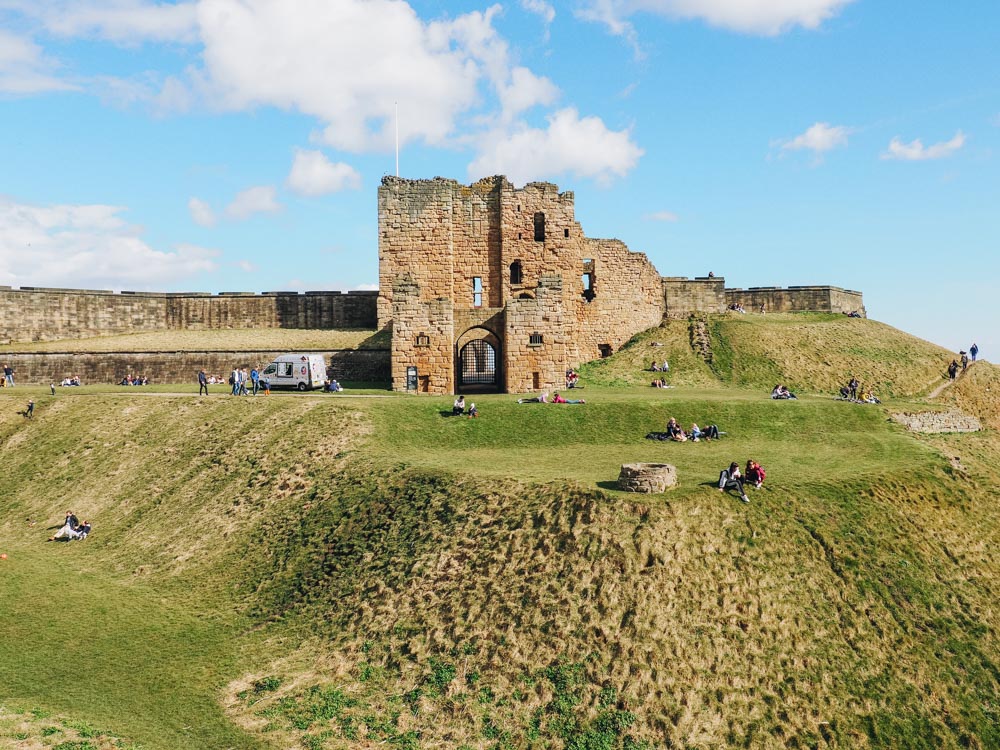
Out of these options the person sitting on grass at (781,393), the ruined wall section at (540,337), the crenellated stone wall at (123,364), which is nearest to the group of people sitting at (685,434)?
the person sitting on grass at (781,393)

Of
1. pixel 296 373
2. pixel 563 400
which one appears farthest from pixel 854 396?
pixel 296 373

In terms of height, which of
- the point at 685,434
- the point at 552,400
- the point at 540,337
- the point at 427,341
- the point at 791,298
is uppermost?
the point at 791,298

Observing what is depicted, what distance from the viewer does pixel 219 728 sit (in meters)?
15.4


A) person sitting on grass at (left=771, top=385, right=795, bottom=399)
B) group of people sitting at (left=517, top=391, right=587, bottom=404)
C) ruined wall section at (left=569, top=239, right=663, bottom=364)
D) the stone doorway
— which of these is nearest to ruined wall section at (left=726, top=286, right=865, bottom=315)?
ruined wall section at (left=569, top=239, right=663, bottom=364)

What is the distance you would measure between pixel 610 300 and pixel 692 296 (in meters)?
8.43

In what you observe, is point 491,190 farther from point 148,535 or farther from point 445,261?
point 148,535

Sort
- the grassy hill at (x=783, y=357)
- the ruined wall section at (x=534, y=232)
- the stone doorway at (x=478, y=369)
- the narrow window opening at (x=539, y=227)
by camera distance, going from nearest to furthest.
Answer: the stone doorway at (x=478, y=369), the grassy hill at (x=783, y=357), the ruined wall section at (x=534, y=232), the narrow window opening at (x=539, y=227)

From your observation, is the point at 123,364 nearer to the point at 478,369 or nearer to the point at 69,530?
the point at 69,530

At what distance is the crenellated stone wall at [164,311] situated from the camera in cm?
5303

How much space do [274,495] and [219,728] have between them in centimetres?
1151

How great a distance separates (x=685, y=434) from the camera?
2998 centimetres

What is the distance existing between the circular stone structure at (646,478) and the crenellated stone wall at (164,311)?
3764cm

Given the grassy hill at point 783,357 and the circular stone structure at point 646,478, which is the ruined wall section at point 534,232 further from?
the circular stone structure at point 646,478

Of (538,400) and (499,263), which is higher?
(499,263)
